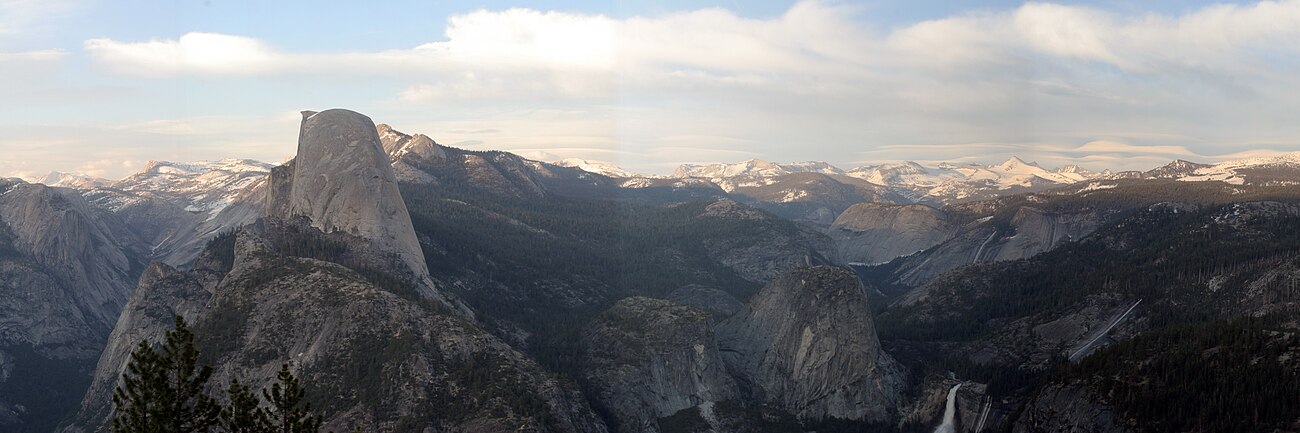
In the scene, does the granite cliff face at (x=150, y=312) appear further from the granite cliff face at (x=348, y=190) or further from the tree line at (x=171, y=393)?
the tree line at (x=171, y=393)

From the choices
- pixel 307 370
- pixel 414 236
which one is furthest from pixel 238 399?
pixel 414 236

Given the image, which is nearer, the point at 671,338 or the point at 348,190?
the point at 671,338

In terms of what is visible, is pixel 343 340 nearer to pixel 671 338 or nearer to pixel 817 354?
pixel 671 338

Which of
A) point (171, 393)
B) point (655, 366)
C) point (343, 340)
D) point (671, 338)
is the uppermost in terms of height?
point (171, 393)

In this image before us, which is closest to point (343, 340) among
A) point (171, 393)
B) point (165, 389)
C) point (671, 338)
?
point (671, 338)

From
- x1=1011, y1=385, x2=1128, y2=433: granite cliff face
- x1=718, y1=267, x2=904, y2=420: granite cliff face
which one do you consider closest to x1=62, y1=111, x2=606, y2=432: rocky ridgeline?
x1=718, y1=267, x2=904, y2=420: granite cliff face
